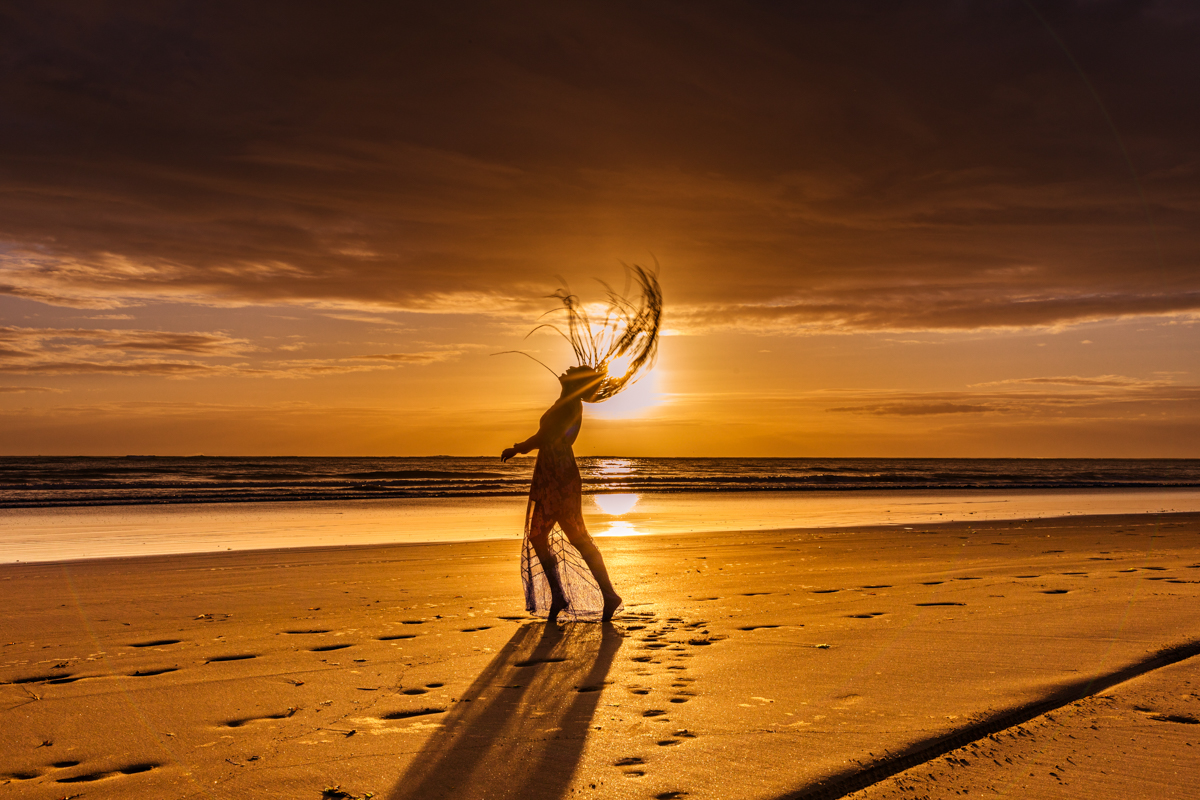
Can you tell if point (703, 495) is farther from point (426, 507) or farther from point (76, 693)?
point (76, 693)

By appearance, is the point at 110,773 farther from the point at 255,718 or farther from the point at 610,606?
the point at 610,606

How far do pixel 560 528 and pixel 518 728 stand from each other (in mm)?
2436

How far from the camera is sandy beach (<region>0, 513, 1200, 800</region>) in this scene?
3324mm

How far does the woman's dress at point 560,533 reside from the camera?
241 inches

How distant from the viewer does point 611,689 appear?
4.52 metres

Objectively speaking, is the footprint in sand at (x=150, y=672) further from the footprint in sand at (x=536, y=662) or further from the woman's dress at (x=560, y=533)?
the woman's dress at (x=560, y=533)

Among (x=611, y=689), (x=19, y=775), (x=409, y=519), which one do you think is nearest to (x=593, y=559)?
(x=611, y=689)

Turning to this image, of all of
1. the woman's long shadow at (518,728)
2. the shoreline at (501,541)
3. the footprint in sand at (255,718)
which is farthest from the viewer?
the shoreline at (501,541)

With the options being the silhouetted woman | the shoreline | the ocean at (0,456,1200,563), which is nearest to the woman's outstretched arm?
the silhouetted woman

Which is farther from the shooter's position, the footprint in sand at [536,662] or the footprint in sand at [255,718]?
the footprint in sand at [536,662]

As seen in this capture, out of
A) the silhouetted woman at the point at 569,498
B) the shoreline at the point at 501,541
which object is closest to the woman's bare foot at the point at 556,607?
the silhouetted woman at the point at 569,498

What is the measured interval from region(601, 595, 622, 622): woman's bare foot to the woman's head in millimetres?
1562

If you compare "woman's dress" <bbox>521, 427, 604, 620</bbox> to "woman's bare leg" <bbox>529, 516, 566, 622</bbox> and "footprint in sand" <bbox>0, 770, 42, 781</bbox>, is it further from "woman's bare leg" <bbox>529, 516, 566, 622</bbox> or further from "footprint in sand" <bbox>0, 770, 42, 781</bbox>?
"footprint in sand" <bbox>0, 770, 42, 781</bbox>

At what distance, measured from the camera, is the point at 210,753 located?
143 inches
